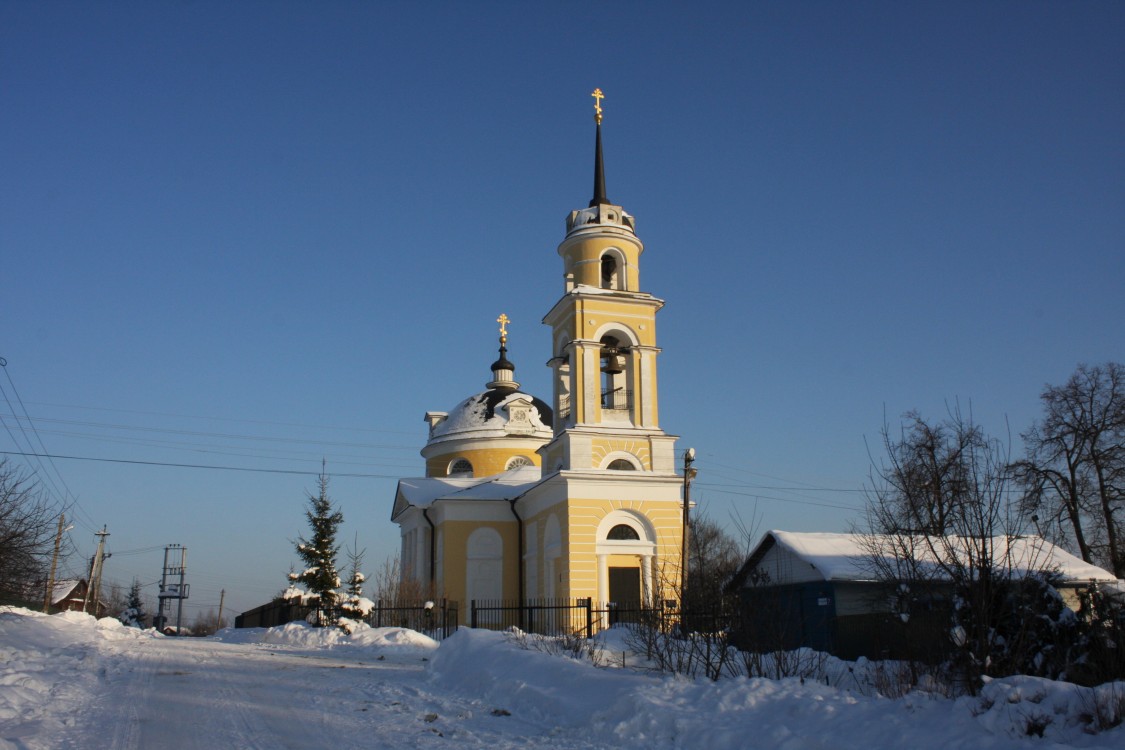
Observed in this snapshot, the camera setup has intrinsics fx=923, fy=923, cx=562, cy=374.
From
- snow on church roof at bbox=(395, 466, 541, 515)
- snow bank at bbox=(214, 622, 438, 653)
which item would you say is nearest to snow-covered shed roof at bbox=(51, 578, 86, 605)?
snow bank at bbox=(214, 622, 438, 653)

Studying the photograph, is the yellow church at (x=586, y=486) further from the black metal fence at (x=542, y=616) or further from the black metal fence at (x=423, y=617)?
the black metal fence at (x=423, y=617)

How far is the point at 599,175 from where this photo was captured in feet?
109

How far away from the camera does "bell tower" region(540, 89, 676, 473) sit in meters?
28.5

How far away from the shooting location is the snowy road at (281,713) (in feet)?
28.8

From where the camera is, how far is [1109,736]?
266 inches

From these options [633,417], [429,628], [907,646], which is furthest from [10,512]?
[907,646]

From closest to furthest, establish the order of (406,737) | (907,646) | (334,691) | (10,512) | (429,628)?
(406,737), (907,646), (334,691), (10,512), (429,628)

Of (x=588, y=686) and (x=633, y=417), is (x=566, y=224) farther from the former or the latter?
(x=588, y=686)

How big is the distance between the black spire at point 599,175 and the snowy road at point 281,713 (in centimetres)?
1992

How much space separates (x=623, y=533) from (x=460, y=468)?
13.9 metres

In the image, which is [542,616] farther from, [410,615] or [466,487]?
[466,487]

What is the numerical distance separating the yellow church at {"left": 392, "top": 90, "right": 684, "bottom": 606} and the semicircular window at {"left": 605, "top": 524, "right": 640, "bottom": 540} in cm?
3

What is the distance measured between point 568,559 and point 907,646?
17.6 m

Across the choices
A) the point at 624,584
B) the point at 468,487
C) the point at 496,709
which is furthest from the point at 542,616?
the point at 496,709
